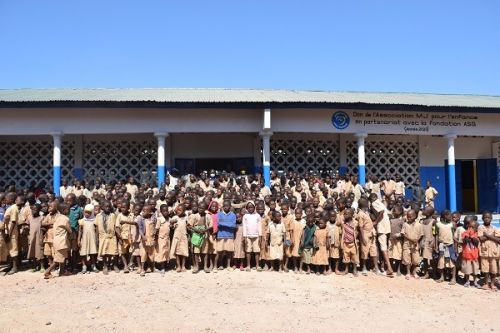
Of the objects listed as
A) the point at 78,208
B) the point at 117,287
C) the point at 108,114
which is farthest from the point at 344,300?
the point at 108,114

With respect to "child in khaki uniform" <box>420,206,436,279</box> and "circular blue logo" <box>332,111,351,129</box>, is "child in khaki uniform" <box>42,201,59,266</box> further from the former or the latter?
"circular blue logo" <box>332,111,351,129</box>

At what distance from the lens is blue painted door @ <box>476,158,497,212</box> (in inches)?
489

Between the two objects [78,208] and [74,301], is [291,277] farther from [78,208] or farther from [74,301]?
[78,208]

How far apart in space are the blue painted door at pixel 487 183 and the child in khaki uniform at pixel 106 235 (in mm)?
11478

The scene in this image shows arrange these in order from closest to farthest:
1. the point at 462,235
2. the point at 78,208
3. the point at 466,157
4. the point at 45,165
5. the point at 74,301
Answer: the point at 74,301 < the point at 462,235 < the point at 78,208 < the point at 45,165 < the point at 466,157

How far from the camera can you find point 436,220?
6020mm

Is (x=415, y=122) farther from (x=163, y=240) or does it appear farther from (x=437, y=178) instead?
(x=163, y=240)

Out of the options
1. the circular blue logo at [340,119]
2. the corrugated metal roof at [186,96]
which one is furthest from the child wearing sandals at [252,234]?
the circular blue logo at [340,119]

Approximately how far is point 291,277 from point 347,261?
891mm

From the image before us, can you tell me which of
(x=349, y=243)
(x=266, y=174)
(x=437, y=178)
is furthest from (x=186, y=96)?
(x=437, y=178)

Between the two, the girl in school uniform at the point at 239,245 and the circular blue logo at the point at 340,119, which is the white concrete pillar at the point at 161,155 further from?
the circular blue logo at the point at 340,119

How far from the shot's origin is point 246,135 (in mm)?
11539

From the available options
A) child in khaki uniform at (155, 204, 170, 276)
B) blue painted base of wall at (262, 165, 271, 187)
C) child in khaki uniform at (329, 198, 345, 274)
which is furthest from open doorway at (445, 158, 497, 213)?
child in khaki uniform at (155, 204, 170, 276)

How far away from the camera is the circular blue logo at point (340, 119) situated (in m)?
10.3
